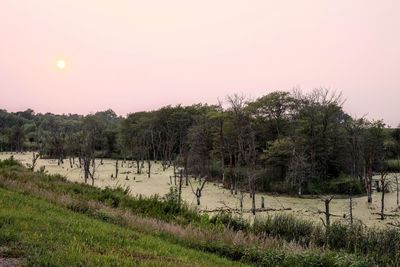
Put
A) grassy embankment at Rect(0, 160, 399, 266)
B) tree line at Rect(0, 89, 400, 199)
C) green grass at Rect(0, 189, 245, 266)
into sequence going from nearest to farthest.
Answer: green grass at Rect(0, 189, 245, 266) < grassy embankment at Rect(0, 160, 399, 266) < tree line at Rect(0, 89, 400, 199)

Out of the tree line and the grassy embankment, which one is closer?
the grassy embankment

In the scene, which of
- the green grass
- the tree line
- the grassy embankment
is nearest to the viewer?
the green grass

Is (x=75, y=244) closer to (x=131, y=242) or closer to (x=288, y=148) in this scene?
(x=131, y=242)

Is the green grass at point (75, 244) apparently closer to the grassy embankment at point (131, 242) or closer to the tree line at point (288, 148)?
the grassy embankment at point (131, 242)

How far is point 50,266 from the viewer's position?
22.4ft

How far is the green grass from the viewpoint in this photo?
7.40 metres

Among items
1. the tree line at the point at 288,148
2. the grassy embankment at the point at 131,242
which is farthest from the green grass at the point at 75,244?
the tree line at the point at 288,148

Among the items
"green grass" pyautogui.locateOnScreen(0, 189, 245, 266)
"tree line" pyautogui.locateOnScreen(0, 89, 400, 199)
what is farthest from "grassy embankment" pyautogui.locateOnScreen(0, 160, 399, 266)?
"tree line" pyautogui.locateOnScreen(0, 89, 400, 199)

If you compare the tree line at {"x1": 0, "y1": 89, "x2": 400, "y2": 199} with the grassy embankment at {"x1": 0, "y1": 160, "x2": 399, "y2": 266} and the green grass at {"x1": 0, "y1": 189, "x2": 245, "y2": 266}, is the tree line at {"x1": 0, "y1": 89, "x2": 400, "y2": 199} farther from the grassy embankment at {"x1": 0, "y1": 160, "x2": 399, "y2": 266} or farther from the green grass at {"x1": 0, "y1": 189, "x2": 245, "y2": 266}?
the green grass at {"x1": 0, "y1": 189, "x2": 245, "y2": 266}

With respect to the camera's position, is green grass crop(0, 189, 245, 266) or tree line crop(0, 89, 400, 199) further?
tree line crop(0, 89, 400, 199)

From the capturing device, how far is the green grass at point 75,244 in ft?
24.3

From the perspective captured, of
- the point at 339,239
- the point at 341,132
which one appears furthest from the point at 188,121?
the point at 339,239

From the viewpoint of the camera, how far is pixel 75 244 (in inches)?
333

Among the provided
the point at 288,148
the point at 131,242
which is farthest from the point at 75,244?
the point at 288,148
